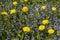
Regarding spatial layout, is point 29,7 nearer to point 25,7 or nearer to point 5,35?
→ point 25,7

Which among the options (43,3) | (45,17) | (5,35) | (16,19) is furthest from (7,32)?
(43,3)

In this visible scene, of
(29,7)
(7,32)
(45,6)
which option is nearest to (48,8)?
(45,6)

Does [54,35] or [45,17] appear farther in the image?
[45,17]

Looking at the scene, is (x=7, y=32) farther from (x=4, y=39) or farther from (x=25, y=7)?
(x=25, y=7)

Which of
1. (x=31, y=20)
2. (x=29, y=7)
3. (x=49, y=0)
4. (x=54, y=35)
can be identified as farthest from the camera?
(x=49, y=0)

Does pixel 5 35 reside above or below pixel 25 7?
below

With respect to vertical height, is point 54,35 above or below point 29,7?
below

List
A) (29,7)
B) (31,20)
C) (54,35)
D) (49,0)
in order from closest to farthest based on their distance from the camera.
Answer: (54,35), (31,20), (29,7), (49,0)

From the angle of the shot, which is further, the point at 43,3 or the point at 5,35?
the point at 43,3

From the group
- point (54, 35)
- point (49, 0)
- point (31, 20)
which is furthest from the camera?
point (49, 0)
